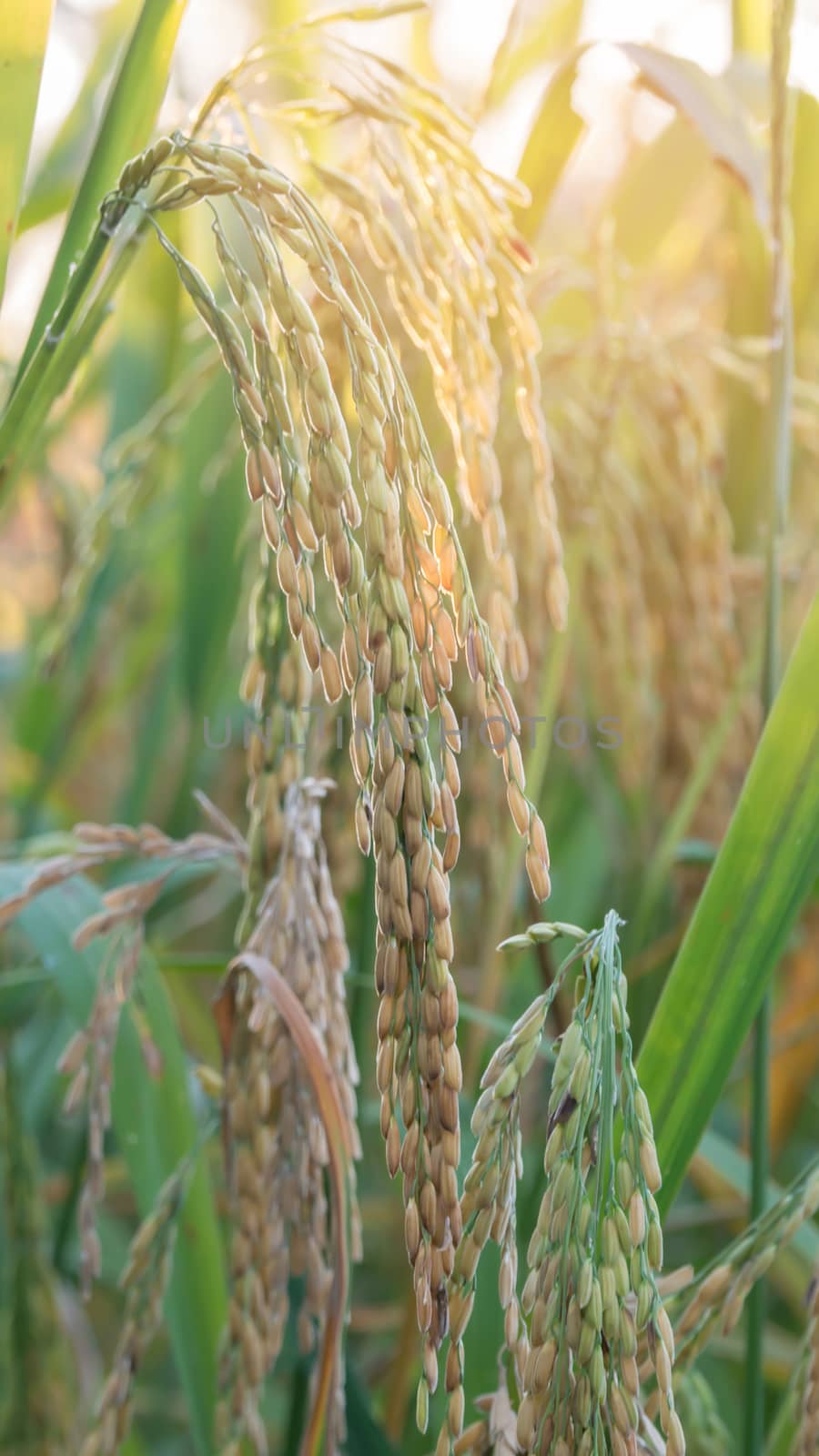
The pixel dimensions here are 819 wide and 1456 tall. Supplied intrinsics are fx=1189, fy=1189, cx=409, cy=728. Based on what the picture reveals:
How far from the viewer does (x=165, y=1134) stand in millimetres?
733

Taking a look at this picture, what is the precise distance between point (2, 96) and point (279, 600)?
248mm

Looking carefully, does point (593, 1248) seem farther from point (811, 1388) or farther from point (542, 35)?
point (542, 35)

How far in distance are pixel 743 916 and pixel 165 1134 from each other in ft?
1.31

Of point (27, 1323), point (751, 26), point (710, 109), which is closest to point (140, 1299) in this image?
point (27, 1323)

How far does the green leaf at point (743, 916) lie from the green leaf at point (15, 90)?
0.39 meters

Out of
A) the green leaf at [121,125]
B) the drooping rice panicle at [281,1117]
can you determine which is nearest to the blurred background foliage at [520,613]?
the green leaf at [121,125]

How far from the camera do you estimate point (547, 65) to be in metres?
1.04

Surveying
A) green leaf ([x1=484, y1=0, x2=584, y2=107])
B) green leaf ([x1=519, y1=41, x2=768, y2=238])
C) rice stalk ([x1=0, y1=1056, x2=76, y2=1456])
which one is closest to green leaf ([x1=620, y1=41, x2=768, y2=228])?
green leaf ([x1=519, y1=41, x2=768, y2=238])

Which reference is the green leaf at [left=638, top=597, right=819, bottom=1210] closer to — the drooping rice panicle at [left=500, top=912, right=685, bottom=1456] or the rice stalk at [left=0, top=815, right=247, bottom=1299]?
the drooping rice panicle at [left=500, top=912, right=685, bottom=1456]

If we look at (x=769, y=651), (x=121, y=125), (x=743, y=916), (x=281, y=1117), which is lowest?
(x=281, y=1117)

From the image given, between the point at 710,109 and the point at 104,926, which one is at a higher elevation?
the point at 710,109

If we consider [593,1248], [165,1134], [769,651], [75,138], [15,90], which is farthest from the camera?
[75,138]

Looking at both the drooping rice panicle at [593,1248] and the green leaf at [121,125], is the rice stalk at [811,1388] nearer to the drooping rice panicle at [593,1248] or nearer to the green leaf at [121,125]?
the drooping rice panicle at [593,1248]

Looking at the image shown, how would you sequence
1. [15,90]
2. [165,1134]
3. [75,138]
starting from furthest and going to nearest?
[75,138], [165,1134], [15,90]
